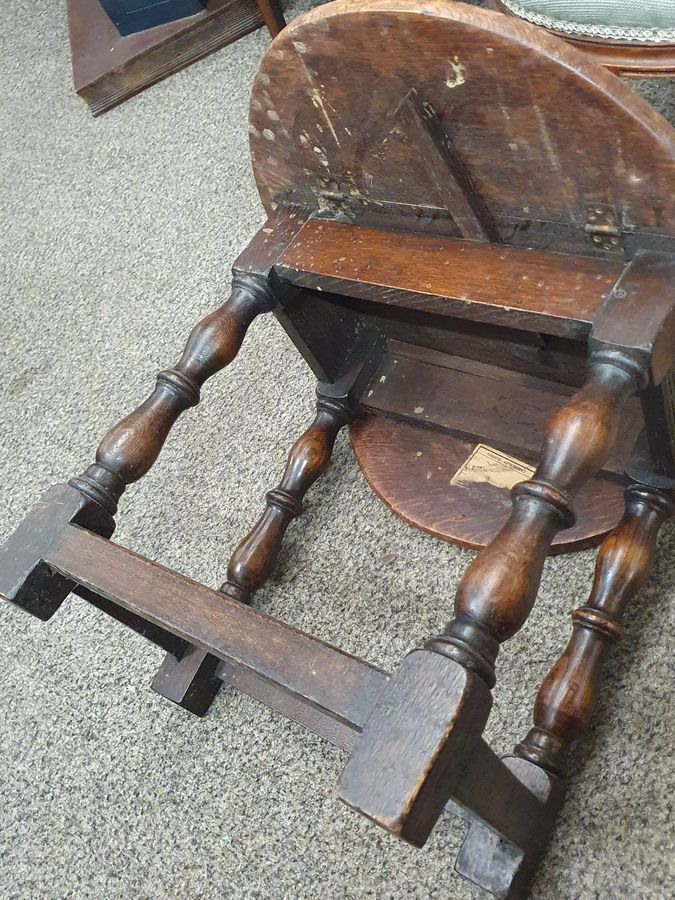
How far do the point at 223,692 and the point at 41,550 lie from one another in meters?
0.42

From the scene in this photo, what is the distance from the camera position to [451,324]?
988mm

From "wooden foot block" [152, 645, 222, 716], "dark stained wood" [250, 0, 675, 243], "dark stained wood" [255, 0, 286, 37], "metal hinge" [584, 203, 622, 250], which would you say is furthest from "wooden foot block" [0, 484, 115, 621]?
"dark stained wood" [255, 0, 286, 37]

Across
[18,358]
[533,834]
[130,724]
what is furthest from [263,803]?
[18,358]

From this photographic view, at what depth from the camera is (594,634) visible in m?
0.85

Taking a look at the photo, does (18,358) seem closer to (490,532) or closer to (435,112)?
(490,532)

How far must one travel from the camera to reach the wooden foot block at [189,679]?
106 centimetres

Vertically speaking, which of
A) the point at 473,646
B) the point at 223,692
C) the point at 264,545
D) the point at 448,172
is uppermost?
the point at 448,172

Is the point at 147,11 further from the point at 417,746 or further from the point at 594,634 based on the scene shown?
the point at 417,746

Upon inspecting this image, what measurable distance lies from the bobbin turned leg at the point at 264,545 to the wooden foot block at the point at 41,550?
30 cm

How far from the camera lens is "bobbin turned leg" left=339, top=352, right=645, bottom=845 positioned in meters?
0.54

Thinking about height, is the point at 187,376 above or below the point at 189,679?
above

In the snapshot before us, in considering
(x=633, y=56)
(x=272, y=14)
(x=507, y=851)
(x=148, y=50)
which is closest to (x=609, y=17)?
(x=633, y=56)

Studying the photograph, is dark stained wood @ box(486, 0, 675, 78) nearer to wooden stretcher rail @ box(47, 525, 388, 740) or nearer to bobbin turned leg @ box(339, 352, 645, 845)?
bobbin turned leg @ box(339, 352, 645, 845)

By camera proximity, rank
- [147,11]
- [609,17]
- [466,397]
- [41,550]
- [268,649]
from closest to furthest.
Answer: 1. [268,649]
2. [41,550]
3. [609,17]
4. [466,397]
5. [147,11]
